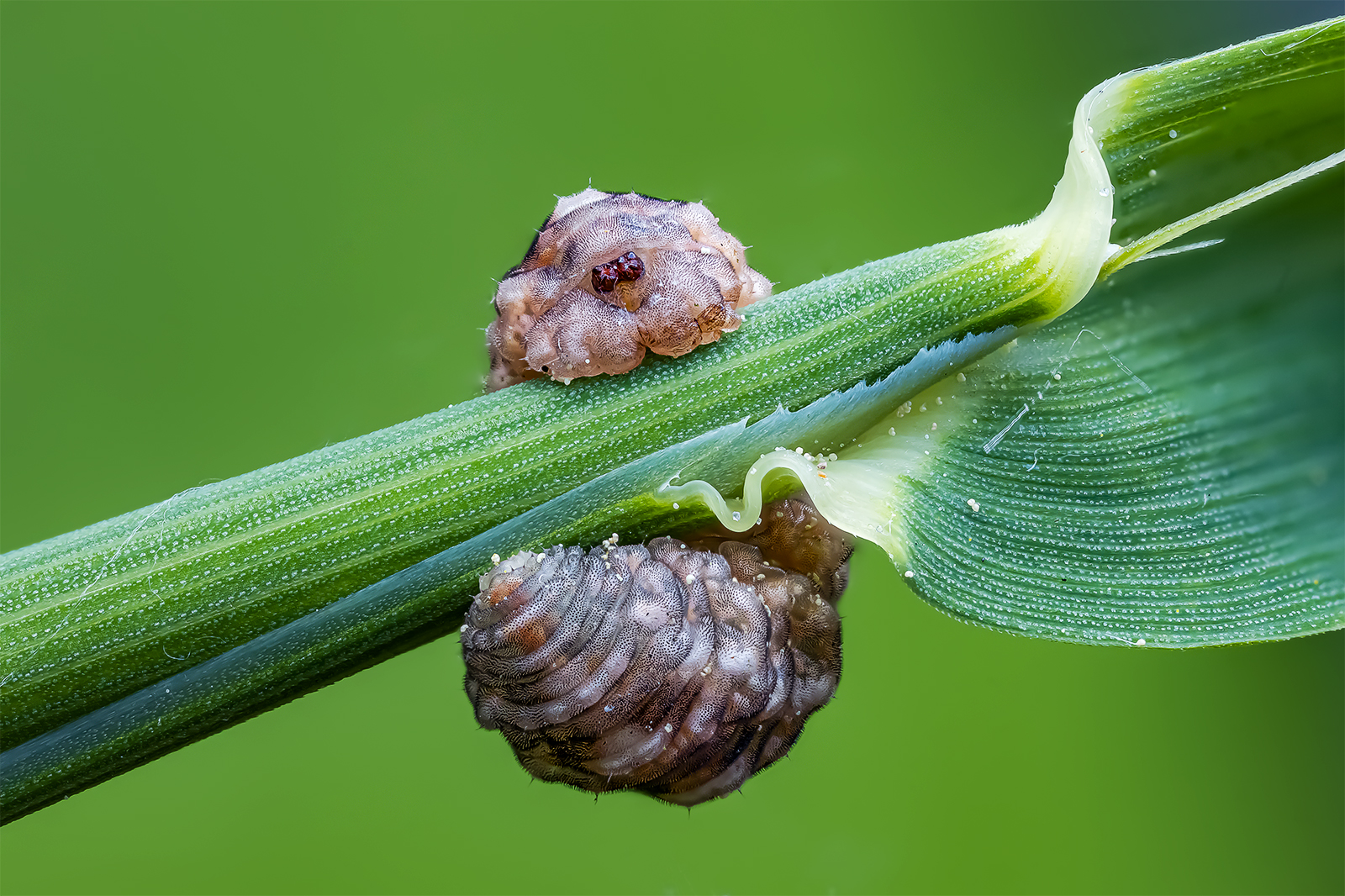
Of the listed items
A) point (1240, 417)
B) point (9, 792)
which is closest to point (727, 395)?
point (1240, 417)

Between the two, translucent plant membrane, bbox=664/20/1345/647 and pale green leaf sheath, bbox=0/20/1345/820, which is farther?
translucent plant membrane, bbox=664/20/1345/647

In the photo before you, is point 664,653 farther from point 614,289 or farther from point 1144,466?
point 1144,466

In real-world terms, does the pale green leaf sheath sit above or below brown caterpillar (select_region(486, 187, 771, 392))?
below

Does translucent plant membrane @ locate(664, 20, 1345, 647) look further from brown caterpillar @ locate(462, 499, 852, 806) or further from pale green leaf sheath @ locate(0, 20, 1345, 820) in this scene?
brown caterpillar @ locate(462, 499, 852, 806)

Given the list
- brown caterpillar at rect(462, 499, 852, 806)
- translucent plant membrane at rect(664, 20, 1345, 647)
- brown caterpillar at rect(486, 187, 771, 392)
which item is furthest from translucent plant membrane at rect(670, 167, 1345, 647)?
brown caterpillar at rect(486, 187, 771, 392)

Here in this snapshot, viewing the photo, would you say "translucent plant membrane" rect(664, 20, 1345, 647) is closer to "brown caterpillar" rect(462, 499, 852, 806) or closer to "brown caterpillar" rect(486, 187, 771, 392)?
"brown caterpillar" rect(462, 499, 852, 806)

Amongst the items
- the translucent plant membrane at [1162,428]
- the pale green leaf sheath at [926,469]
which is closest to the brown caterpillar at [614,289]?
the pale green leaf sheath at [926,469]
